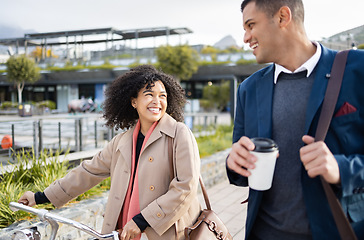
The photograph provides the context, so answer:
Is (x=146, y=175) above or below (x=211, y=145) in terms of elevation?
above

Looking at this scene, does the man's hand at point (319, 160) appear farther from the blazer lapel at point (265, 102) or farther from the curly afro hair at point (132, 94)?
the curly afro hair at point (132, 94)

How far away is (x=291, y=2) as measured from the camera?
4.42 feet

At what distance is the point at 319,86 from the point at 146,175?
1223mm

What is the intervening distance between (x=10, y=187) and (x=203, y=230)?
2.57 meters

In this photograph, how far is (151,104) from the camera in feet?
7.73

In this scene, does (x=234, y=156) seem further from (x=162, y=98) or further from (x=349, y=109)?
(x=162, y=98)

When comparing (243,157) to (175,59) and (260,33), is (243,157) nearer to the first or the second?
(260,33)

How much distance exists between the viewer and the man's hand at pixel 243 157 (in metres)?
1.15

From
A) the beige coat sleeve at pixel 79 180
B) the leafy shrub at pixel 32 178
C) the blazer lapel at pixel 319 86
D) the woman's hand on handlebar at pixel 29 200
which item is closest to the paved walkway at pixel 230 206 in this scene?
the leafy shrub at pixel 32 178

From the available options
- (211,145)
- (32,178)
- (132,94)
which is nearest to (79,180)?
(132,94)

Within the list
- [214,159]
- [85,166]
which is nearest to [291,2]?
[85,166]

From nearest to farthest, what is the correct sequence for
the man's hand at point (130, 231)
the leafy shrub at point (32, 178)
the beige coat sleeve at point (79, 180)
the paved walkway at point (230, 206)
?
the man's hand at point (130, 231), the beige coat sleeve at point (79, 180), the leafy shrub at point (32, 178), the paved walkway at point (230, 206)

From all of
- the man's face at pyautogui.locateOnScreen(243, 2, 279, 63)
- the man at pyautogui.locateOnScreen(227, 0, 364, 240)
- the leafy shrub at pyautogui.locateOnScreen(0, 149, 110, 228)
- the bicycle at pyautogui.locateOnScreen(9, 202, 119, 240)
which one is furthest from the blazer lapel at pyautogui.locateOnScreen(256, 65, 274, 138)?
the leafy shrub at pyautogui.locateOnScreen(0, 149, 110, 228)

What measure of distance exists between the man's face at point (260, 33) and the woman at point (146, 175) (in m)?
0.94
